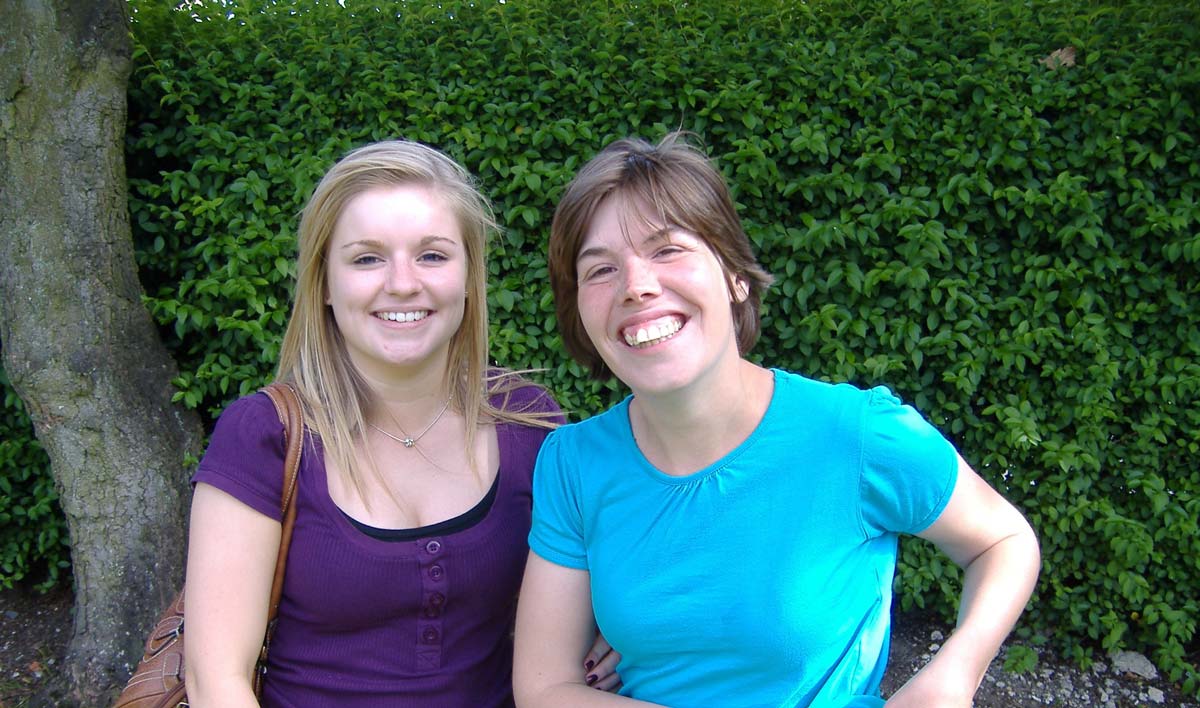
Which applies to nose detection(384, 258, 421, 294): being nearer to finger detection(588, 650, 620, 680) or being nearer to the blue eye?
the blue eye

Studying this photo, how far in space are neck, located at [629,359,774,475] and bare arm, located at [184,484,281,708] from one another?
0.87 m

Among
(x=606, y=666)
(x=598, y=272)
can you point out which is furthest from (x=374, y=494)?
(x=598, y=272)

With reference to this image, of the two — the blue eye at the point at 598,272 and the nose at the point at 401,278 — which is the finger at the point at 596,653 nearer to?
the blue eye at the point at 598,272

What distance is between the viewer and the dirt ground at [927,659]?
365cm

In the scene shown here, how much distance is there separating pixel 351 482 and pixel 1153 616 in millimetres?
3180

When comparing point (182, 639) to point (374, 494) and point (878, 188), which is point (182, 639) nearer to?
point (374, 494)

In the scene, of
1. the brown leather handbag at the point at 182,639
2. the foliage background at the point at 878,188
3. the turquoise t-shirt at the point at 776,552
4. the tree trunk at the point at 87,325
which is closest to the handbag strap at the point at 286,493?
the brown leather handbag at the point at 182,639

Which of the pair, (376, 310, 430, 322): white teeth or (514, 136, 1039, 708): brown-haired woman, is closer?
(514, 136, 1039, 708): brown-haired woman

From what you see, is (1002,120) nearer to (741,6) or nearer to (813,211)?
(813,211)

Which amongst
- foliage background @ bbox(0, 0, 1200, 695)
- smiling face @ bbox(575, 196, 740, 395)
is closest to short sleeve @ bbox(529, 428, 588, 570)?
smiling face @ bbox(575, 196, 740, 395)

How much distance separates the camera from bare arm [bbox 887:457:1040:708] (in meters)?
1.56

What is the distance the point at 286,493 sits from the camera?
195 centimetres

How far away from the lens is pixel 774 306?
3715mm

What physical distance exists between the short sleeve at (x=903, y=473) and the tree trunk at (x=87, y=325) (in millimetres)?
3161
